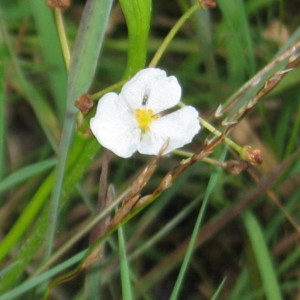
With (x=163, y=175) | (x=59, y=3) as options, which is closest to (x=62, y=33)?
(x=59, y=3)

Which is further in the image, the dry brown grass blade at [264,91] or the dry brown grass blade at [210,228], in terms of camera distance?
the dry brown grass blade at [210,228]

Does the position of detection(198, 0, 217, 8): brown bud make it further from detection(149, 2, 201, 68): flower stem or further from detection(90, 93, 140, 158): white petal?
detection(90, 93, 140, 158): white petal

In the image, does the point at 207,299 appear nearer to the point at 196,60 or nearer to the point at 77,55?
the point at 196,60

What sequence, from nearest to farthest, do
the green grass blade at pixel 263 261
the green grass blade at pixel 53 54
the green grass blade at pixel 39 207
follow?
the green grass blade at pixel 39 207
the green grass blade at pixel 263 261
the green grass blade at pixel 53 54

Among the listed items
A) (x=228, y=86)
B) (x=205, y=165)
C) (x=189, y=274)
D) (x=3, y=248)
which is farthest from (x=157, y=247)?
(x=3, y=248)

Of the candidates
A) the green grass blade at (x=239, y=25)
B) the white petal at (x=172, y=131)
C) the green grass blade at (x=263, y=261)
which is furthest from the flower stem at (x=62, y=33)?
the green grass blade at (x=263, y=261)

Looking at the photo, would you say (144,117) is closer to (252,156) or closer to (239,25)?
(252,156)

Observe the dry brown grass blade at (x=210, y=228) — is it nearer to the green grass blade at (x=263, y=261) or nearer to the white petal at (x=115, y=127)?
the green grass blade at (x=263, y=261)

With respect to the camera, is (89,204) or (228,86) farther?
(228,86)
